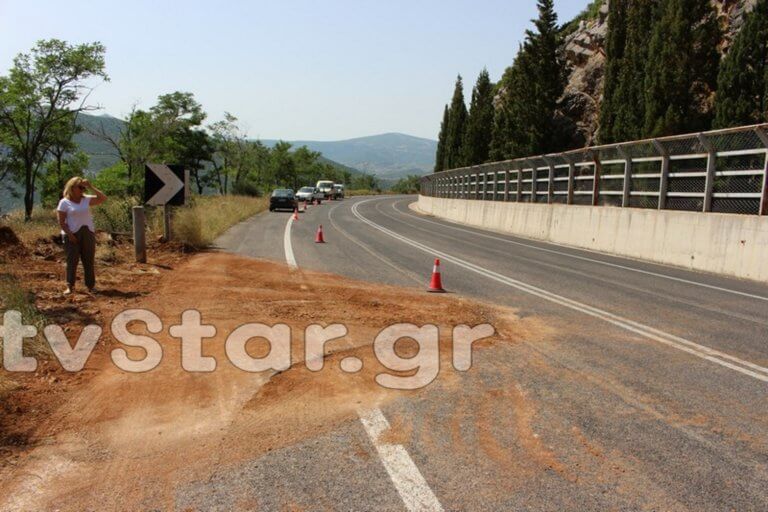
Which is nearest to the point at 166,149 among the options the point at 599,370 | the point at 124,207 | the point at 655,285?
the point at 124,207

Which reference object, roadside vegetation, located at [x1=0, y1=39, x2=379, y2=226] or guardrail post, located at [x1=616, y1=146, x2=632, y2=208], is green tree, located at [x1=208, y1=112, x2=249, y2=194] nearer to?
roadside vegetation, located at [x1=0, y1=39, x2=379, y2=226]

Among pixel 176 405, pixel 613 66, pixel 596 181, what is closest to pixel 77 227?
pixel 176 405

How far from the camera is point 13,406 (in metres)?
4.45

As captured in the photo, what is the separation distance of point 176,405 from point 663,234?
14414 mm

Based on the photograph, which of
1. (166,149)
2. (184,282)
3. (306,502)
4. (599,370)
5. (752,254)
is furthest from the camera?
(166,149)

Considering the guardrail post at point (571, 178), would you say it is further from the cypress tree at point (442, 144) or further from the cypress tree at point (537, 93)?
the cypress tree at point (442, 144)

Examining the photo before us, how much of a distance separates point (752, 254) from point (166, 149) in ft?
176

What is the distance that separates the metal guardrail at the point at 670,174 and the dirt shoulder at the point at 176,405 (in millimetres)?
9383

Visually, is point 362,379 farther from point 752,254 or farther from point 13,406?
point 752,254

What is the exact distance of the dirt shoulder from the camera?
11.3 feet

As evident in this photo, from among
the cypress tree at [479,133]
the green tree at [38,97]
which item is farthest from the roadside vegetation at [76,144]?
the cypress tree at [479,133]

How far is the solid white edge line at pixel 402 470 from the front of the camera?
10.4ft

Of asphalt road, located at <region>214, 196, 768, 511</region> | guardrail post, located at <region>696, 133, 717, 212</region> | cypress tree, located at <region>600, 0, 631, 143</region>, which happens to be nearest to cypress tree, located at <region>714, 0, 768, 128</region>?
cypress tree, located at <region>600, 0, 631, 143</region>

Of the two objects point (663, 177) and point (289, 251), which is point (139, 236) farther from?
point (663, 177)
